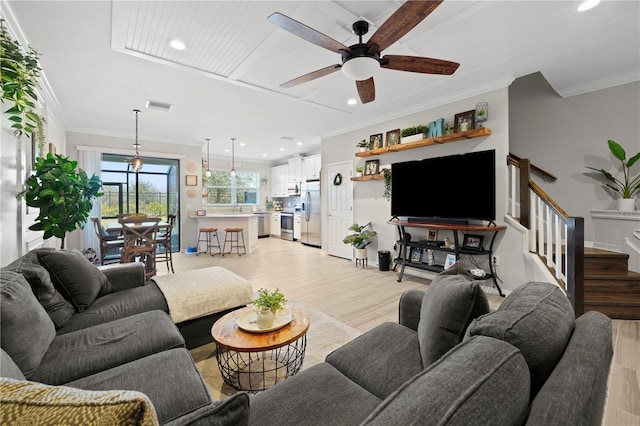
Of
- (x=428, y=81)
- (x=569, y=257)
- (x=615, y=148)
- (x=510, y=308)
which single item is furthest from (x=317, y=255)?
(x=510, y=308)

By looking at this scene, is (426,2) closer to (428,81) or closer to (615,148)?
(428,81)

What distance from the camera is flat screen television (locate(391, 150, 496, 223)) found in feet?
11.8

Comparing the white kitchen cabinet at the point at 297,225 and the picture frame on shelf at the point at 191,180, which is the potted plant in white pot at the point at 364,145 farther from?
the picture frame on shelf at the point at 191,180

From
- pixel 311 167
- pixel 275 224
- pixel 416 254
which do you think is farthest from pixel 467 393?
pixel 275 224

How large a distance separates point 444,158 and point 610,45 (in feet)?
6.20

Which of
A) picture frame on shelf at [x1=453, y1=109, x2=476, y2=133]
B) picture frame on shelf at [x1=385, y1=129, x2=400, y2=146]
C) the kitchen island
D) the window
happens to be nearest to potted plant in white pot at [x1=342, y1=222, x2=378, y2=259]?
picture frame on shelf at [x1=385, y1=129, x2=400, y2=146]

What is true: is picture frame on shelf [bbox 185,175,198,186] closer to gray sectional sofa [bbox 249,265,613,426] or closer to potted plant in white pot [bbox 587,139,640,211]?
gray sectional sofa [bbox 249,265,613,426]

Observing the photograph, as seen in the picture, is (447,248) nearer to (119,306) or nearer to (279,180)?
(119,306)

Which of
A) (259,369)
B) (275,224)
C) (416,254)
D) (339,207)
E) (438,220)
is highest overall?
(339,207)

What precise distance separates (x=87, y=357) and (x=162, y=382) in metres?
0.54

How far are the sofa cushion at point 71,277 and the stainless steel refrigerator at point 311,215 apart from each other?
208 inches

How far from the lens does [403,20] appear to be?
177 cm

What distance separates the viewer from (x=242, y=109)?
182 inches

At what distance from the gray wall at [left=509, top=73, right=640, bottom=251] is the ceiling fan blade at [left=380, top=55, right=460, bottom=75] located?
2.65 meters
